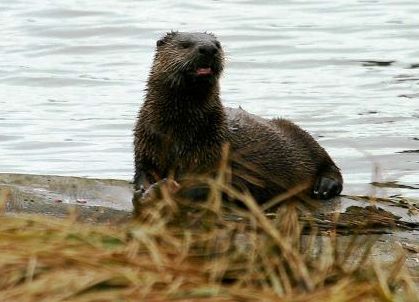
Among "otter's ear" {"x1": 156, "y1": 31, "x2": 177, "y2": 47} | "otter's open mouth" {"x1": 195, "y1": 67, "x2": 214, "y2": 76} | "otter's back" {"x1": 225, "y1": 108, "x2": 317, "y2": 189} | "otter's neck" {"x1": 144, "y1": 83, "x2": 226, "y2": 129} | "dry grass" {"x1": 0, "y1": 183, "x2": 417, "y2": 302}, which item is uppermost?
"otter's ear" {"x1": 156, "y1": 31, "x2": 177, "y2": 47}

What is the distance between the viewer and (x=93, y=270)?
3.65 meters

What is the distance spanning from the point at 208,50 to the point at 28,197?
1.29 metres

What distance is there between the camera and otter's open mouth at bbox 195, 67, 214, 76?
7.24m

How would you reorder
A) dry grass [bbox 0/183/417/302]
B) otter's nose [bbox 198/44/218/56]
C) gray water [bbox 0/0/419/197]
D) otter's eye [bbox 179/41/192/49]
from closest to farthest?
1. dry grass [bbox 0/183/417/302]
2. otter's nose [bbox 198/44/218/56]
3. otter's eye [bbox 179/41/192/49]
4. gray water [bbox 0/0/419/197]

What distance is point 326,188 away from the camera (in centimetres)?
767

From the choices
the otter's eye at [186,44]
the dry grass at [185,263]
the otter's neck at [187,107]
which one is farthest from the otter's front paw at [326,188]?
the dry grass at [185,263]

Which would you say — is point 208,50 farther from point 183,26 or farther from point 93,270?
point 183,26

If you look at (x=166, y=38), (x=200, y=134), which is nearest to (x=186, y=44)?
(x=166, y=38)

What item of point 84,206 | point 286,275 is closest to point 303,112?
point 84,206

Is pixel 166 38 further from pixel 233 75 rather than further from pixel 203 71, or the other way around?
pixel 233 75

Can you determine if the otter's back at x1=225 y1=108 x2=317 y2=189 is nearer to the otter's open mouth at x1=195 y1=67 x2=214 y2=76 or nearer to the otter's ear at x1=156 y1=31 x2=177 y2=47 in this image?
the otter's open mouth at x1=195 y1=67 x2=214 y2=76

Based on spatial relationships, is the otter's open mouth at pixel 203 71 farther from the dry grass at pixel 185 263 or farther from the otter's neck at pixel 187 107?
the dry grass at pixel 185 263

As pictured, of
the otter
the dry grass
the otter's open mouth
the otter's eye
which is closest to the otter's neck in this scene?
the otter

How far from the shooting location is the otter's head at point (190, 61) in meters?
7.19
